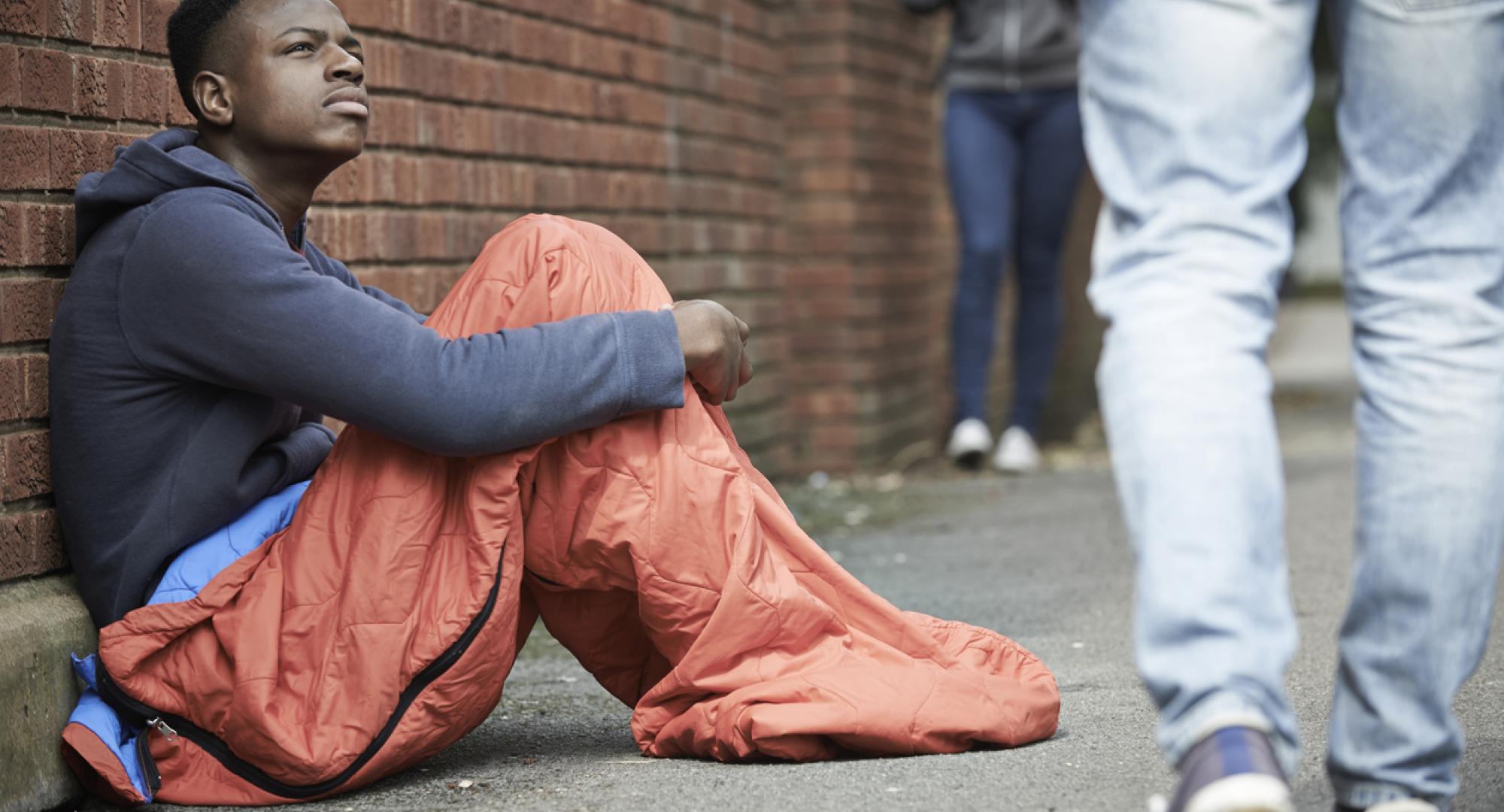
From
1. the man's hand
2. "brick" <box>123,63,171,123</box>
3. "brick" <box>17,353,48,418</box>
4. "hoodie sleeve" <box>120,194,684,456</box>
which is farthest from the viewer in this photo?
"brick" <box>123,63,171,123</box>

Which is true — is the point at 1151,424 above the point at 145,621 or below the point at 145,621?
above

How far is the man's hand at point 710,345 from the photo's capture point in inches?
88.9

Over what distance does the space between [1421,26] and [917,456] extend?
16.2 feet

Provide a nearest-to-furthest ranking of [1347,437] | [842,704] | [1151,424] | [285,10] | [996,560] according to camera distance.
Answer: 1. [1151,424]
2. [842,704]
3. [285,10]
4. [996,560]
5. [1347,437]

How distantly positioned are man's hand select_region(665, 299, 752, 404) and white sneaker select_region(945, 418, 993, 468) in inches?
146

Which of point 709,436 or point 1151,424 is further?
point 709,436

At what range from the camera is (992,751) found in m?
2.33

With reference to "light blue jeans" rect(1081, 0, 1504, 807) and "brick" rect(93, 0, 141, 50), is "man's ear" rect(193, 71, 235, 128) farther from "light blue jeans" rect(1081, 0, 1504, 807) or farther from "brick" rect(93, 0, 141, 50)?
"light blue jeans" rect(1081, 0, 1504, 807)

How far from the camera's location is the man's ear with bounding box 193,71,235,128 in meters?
2.46

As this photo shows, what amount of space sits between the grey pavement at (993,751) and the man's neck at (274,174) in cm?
83

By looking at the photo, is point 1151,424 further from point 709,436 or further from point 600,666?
point 600,666

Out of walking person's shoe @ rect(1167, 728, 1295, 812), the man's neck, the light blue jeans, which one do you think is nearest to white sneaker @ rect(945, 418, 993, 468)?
the man's neck

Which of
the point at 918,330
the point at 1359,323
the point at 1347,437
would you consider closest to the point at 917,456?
the point at 918,330

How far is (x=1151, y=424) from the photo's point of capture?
161 centimetres
